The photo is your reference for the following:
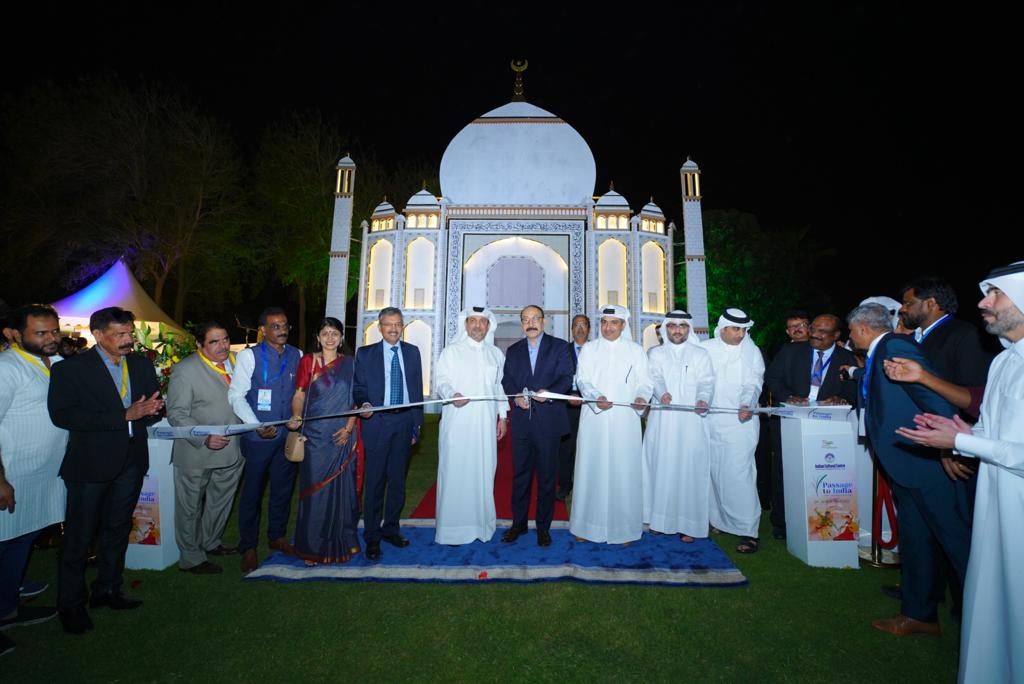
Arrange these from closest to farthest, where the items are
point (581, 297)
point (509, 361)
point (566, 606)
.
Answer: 1. point (566, 606)
2. point (509, 361)
3. point (581, 297)

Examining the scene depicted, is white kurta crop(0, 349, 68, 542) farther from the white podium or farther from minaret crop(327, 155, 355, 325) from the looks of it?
minaret crop(327, 155, 355, 325)

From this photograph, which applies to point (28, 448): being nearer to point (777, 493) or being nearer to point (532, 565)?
point (532, 565)

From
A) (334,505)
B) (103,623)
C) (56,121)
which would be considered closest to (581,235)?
(334,505)

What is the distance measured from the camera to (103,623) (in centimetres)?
315

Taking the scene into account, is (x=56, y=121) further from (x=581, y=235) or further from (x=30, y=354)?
(x=30, y=354)

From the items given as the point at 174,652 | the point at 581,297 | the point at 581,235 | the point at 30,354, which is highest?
the point at 581,235

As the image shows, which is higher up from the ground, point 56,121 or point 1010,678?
point 56,121

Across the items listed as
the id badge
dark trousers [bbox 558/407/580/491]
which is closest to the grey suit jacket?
the id badge

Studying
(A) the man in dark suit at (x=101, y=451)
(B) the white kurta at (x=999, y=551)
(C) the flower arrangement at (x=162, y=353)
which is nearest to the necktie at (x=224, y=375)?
(A) the man in dark suit at (x=101, y=451)

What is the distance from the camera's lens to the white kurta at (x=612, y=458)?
4480mm

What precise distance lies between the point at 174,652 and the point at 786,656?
133 inches

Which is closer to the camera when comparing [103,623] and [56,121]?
[103,623]

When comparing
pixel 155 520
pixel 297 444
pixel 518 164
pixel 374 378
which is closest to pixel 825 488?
pixel 374 378

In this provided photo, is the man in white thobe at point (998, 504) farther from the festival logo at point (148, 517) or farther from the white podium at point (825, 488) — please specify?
the festival logo at point (148, 517)
